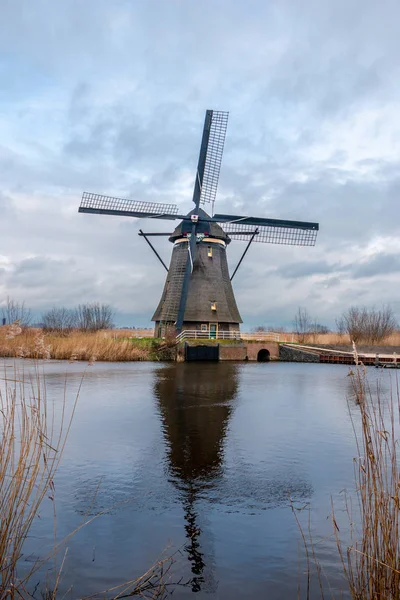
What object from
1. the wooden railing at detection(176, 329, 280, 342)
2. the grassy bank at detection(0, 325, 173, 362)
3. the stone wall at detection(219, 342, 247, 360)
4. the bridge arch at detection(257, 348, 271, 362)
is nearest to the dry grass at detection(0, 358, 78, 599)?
the grassy bank at detection(0, 325, 173, 362)

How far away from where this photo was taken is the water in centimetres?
457

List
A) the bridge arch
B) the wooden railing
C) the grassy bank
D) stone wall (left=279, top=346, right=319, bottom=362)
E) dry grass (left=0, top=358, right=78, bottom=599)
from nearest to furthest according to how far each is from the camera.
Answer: dry grass (left=0, top=358, right=78, bottom=599) < the grassy bank < the wooden railing < stone wall (left=279, top=346, right=319, bottom=362) < the bridge arch

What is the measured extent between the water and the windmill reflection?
22 millimetres

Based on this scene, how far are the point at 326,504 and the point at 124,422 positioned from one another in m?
5.97

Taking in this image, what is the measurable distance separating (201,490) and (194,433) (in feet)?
11.4

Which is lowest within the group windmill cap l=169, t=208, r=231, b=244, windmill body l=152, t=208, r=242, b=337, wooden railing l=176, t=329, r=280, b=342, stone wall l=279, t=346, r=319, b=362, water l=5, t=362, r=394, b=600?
water l=5, t=362, r=394, b=600

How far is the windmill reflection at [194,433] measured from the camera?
Answer: 5.66 m

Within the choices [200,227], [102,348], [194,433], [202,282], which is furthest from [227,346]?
[194,433]

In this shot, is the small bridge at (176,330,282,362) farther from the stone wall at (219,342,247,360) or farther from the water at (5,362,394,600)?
the water at (5,362,394,600)

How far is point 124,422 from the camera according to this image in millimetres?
11312

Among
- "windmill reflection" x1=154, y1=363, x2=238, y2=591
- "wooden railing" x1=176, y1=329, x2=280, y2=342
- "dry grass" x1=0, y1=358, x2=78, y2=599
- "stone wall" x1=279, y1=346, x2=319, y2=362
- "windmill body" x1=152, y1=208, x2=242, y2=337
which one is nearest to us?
"dry grass" x1=0, y1=358, x2=78, y2=599

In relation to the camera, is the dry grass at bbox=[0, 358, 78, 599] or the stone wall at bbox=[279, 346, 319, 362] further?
the stone wall at bbox=[279, 346, 319, 362]

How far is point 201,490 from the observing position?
668cm

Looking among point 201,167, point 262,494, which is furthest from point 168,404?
point 201,167
